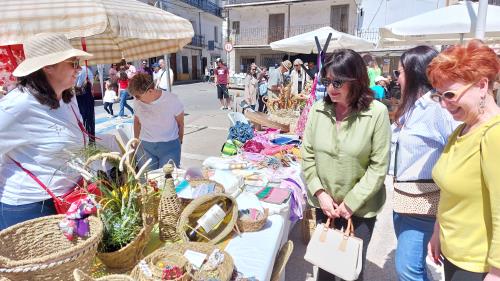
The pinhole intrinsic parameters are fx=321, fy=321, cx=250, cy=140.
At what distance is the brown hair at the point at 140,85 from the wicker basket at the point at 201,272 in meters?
2.04

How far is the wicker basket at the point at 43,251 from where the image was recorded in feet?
3.33

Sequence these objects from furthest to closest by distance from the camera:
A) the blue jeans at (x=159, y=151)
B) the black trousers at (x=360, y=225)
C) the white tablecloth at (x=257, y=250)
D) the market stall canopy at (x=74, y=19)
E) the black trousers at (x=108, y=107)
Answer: the black trousers at (x=108, y=107), the blue jeans at (x=159, y=151), the black trousers at (x=360, y=225), the market stall canopy at (x=74, y=19), the white tablecloth at (x=257, y=250)

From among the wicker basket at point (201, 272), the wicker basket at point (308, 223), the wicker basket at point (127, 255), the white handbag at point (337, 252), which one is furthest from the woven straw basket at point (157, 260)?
the wicker basket at point (308, 223)

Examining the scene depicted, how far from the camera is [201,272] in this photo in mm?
1284

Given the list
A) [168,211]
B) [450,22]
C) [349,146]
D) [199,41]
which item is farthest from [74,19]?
[199,41]

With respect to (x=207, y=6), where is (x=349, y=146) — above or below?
below

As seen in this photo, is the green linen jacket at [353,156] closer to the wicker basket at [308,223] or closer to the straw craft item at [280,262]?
the straw craft item at [280,262]

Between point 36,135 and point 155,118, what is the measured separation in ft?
5.56

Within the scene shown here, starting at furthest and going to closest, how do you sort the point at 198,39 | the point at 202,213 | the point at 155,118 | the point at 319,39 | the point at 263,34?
the point at 198,39 < the point at 263,34 < the point at 319,39 < the point at 155,118 < the point at 202,213

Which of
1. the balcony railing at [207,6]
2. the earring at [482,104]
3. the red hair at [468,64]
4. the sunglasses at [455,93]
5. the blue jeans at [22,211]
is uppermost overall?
the balcony railing at [207,6]

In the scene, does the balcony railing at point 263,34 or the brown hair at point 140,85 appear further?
the balcony railing at point 263,34

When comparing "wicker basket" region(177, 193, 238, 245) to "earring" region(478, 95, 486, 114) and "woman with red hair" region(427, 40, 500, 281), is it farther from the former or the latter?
"earring" region(478, 95, 486, 114)

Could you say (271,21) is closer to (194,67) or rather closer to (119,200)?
(194,67)

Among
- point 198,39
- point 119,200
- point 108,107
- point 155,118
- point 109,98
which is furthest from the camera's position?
point 198,39
